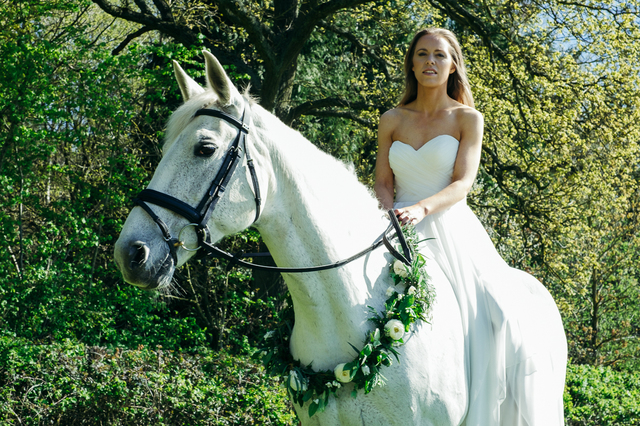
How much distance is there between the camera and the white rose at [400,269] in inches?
112

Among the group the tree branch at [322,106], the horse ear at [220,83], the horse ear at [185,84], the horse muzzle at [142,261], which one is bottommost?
the horse muzzle at [142,261]

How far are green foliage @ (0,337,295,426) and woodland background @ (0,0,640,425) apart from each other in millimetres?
18

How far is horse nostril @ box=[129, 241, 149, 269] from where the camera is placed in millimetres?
2344

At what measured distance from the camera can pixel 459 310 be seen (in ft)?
10.0

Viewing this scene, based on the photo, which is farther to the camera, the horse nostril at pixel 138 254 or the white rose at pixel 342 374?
the white rose at pixel 342 374

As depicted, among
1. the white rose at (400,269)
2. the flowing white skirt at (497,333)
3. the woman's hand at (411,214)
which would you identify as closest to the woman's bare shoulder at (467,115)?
the flowing white skirt at (497,333)

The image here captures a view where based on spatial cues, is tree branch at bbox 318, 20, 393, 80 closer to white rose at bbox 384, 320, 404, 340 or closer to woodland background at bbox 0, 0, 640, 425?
woodland background at bbox 0, 0, 640, 425

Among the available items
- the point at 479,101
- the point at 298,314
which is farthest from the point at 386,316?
the point at 479,101

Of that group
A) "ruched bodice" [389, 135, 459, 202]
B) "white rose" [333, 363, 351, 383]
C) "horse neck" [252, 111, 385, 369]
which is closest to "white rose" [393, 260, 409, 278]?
"horse neck" [252, 111, 385, 369]

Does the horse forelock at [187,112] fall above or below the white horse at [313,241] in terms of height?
above

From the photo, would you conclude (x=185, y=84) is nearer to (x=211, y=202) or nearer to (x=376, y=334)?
(x=211, y=202)

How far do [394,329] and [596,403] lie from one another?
17.8ft

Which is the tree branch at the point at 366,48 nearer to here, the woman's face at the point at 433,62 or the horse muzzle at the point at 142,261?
the woman's face at the point at 433,62

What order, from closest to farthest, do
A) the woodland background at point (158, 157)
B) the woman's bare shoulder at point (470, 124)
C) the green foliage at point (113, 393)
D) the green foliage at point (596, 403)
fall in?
the woman's bare shoulder at point (470, 124) → the green foliage at point (113, 393) → the woodland background at point (158, 157) → the green foliage at point (596, 403)
